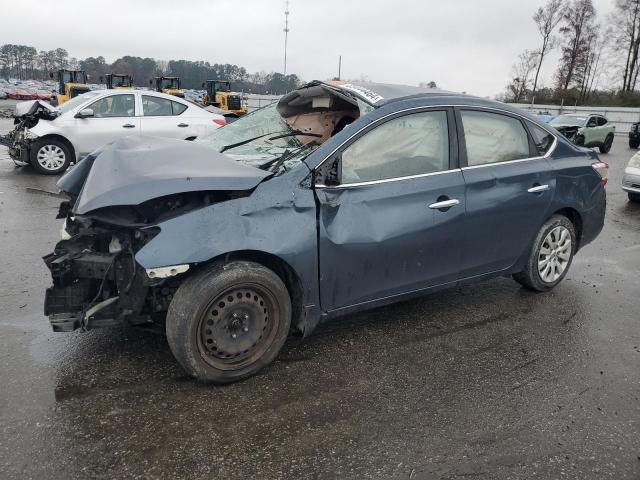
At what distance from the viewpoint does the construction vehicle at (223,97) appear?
29.0 m

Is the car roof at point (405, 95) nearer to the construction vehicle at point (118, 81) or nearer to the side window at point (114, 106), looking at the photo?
the side window at point (114, 106)

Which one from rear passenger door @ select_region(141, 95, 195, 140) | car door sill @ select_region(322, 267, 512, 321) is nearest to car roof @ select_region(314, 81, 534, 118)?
car door sill @ select_region(322, 267, 512, 321)

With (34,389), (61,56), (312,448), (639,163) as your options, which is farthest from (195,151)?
(61,56)

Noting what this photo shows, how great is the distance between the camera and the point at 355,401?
298 centimetres

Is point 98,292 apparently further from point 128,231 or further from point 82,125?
point 82,125

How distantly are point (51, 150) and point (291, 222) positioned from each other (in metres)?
8.76

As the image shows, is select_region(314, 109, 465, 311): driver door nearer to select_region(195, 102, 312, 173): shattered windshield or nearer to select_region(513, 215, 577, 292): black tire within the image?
select_region(195, 102, 312, 173): shattered windshield

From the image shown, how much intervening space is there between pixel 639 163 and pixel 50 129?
11.2 m

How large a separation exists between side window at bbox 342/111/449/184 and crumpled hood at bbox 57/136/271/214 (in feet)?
2.06

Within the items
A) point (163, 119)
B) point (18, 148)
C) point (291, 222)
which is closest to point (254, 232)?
point (291, 222)

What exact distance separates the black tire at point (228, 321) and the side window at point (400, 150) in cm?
90

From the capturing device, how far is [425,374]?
10.8 feet

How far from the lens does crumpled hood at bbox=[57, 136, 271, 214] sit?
2.93 metres

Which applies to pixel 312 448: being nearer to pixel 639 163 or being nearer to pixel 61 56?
pixel 639 163
